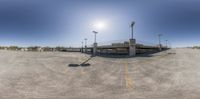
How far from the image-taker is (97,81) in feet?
64.6

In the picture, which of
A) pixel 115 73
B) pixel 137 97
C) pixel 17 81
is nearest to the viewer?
pixel 137 97

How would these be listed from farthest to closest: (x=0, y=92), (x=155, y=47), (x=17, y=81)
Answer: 1. (x=155, y=47)
2. (x=17, y=81)
3. (x=0, y=92)

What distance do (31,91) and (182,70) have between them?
15.9 meters

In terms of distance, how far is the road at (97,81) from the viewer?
15.7 meters

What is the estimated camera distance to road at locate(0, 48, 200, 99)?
15.7 meters

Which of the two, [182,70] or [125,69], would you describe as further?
[125,69]

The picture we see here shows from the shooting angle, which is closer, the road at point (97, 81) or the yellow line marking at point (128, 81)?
the road at point (97, 81)

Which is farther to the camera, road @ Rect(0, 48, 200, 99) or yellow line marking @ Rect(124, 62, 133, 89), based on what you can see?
yellow line marking @ Rect(124, 62, 133, 89)

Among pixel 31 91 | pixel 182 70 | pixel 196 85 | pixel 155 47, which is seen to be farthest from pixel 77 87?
pixel 155 47

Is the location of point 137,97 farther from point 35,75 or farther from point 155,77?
point 35,75

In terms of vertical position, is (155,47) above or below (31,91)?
above

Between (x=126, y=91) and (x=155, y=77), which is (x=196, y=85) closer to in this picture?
(x=155, y=77)

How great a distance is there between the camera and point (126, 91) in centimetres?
1670

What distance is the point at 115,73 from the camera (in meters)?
22.7
